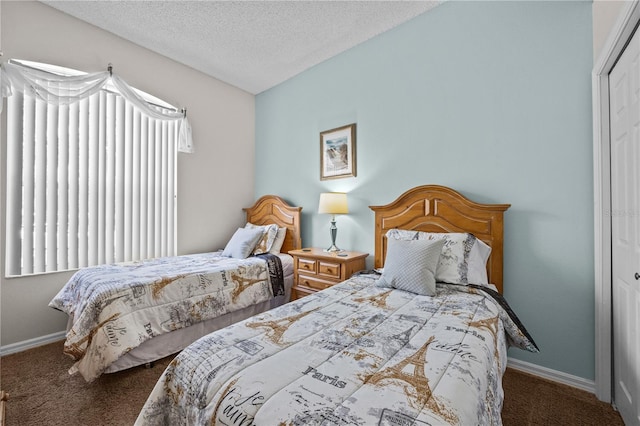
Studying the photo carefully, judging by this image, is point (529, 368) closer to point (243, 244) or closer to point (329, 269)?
point (329, 269)

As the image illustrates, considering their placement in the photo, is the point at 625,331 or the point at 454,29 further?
the point at 454,29

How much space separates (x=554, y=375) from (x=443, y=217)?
4.34 ft

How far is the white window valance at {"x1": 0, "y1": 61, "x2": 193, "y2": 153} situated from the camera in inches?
86.5

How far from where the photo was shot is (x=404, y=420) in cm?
73

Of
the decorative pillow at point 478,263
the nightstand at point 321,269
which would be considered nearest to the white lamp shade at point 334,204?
the nightstand at point 321,269

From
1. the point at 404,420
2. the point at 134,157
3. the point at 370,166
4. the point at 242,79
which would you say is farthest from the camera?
the point at 242,79

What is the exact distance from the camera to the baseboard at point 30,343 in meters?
2.32

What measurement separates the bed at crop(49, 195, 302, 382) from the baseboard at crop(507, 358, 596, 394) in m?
2.12

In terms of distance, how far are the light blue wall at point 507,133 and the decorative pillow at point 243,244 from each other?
3.24 feet

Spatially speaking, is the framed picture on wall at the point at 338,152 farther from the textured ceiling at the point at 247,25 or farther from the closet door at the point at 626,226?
the closet door at the point at 626,226

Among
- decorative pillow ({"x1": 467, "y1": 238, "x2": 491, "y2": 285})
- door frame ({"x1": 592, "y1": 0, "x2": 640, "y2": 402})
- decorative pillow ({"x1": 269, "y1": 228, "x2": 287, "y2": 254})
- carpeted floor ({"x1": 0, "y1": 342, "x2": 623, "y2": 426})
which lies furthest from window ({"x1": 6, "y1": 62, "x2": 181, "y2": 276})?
door frame ({"x1": 592, "y1": 0, "x2": 640, "y2": 402})

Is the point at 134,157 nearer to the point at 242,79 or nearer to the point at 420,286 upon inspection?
the point at 242,79

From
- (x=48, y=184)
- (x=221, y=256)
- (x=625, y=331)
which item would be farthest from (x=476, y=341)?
(x=48, y=184)

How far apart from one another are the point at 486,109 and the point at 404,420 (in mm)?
2322
